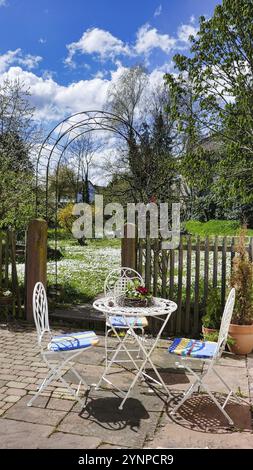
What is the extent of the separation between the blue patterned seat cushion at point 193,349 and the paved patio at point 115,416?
1.65ft

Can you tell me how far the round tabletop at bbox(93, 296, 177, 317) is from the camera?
3795mm

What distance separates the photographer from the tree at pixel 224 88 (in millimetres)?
11039

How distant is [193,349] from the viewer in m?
3.54

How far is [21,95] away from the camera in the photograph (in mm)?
8781

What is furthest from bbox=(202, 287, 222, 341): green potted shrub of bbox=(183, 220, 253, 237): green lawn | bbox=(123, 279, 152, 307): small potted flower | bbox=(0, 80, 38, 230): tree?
bbox=(183, 220, 253, 237): green lawn

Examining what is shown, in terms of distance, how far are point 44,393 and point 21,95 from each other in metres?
6.88

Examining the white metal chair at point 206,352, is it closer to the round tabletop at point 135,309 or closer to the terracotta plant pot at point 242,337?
the round tabletop at point 135,309

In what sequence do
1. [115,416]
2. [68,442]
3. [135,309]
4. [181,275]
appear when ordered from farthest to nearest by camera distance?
[181,275]
[135,309]
[115,416]
[68,442]

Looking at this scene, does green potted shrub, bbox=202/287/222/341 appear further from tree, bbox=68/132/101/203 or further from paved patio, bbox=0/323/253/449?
tree, bbox=68/132/101/203

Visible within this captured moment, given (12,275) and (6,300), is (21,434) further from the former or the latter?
(12,275)

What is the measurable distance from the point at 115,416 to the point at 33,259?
357 centimetres

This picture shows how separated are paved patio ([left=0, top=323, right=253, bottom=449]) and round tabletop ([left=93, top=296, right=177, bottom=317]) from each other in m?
0.76

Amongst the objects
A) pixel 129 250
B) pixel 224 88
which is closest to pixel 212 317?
pixel 129 250
